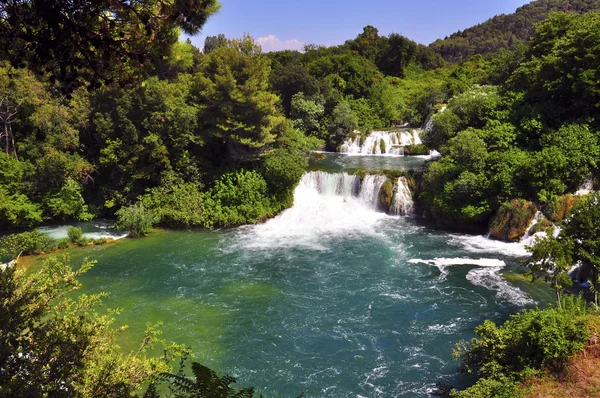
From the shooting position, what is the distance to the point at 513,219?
18.7m

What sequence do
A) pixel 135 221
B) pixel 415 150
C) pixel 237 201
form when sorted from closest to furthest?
pixel 135 221, pixel 237 201, pixel 415 150

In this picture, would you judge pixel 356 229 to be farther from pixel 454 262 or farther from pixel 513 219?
pixel 513 219

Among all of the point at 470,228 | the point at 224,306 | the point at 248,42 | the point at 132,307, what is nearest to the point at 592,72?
the point at 470,228

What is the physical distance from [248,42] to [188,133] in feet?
20.1

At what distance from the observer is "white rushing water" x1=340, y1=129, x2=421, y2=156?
3269 cm

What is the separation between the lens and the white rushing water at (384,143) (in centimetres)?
→ 3269

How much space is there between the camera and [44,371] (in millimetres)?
5699

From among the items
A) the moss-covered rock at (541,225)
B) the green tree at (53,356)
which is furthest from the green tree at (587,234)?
the green tree at (53,356)

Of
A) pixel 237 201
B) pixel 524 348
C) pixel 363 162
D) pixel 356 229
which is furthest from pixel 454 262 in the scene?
pixel 363 162

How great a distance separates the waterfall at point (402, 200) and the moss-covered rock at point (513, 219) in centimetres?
516

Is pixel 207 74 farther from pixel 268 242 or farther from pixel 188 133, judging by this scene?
pixel 268 242

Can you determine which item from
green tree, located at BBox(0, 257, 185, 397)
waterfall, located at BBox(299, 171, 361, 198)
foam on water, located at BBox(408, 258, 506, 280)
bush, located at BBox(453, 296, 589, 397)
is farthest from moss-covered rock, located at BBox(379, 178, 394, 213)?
green tree, located at BBox(0, 257, 185, 397)

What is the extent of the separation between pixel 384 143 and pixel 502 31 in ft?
273

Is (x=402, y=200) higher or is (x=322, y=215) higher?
(x=402, y=200)
